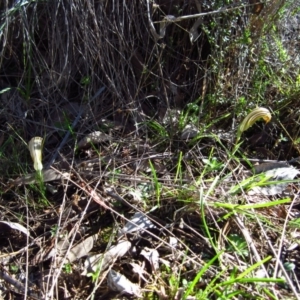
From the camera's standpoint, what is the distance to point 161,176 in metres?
2.24

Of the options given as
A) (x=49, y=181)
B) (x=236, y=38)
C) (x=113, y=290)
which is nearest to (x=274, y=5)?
(x=236, y=38)

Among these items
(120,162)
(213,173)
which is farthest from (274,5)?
(120,162)

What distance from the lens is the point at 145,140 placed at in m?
2.36

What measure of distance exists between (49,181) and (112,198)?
28cm

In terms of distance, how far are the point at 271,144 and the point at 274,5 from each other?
0.58 metres

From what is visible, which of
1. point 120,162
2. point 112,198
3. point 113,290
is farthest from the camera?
point 120,162

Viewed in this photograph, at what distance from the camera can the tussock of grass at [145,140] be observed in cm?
195

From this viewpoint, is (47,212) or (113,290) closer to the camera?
(113,290)

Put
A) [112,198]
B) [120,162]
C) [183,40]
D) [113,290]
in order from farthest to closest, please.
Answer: [183,40]
[120,162]
[112,198]
[113,290]

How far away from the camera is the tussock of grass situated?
6.39ft

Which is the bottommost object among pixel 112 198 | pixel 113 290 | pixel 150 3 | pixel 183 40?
pixel 113 290

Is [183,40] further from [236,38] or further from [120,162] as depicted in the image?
[120,162]

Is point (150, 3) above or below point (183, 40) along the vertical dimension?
above

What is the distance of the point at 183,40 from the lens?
97.7 inches
